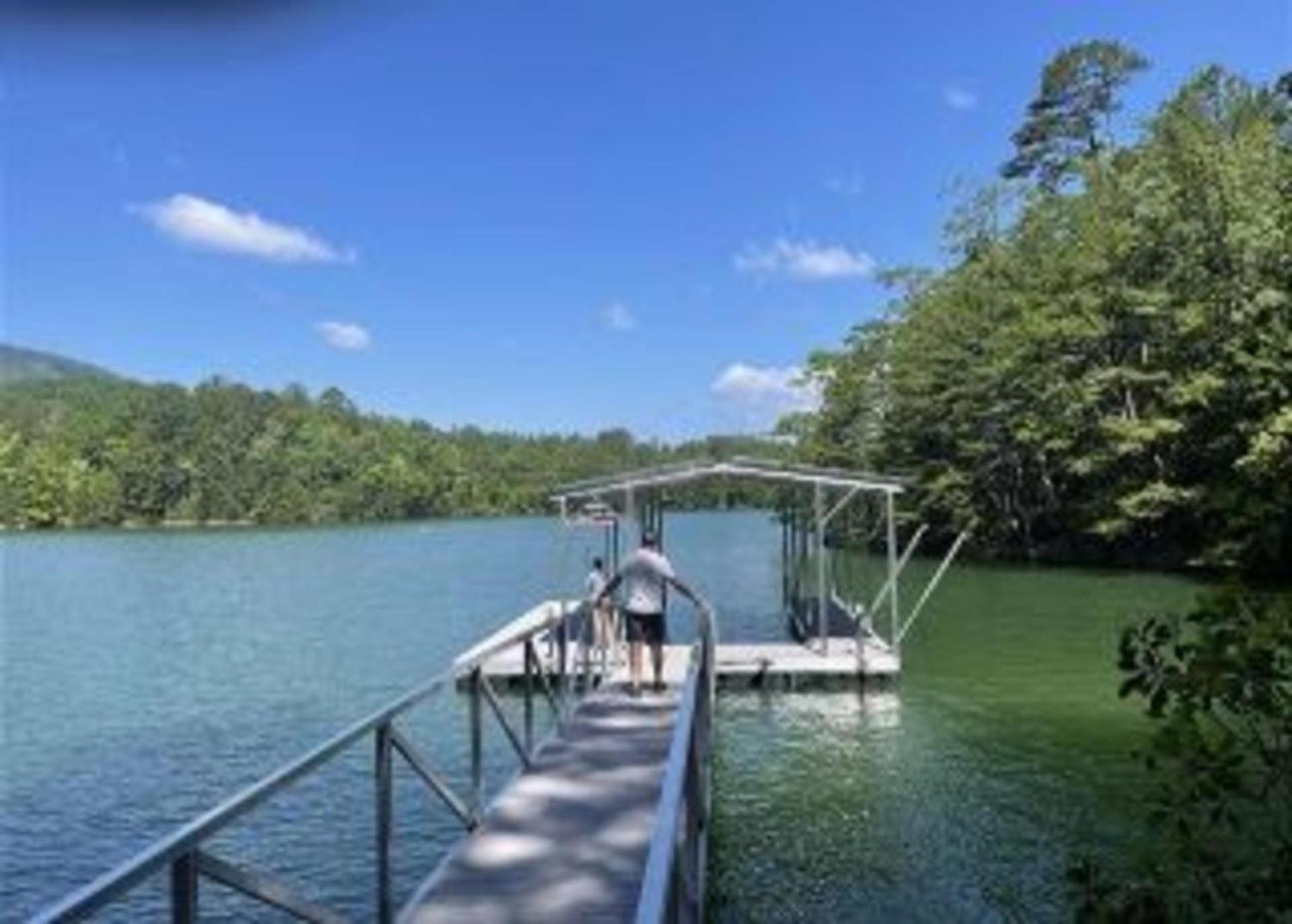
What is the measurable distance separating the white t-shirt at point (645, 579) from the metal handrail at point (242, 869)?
508 centimetres

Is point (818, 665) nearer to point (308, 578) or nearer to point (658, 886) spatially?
point (658, 886)

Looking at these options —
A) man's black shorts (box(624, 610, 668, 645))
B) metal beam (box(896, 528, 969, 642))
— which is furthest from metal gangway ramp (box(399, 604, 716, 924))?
metal beam (box(896, 528, 969, 642))

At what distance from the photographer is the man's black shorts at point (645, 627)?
50.8 ft

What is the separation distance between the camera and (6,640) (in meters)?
41.6

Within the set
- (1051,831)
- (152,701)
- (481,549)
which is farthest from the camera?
(481,549)

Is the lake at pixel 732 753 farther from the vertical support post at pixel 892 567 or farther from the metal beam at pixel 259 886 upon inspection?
the metal beam at pixel 259 886

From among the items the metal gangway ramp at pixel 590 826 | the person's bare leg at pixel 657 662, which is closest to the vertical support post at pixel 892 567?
the person's bare leg at pixel 657 662

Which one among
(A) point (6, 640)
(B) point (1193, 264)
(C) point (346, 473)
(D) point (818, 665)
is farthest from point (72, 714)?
(C) point (346, 473)

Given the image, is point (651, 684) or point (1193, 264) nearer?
point (651, 684)

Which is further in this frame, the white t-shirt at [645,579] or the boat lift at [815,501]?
the boat lift at [815,501]

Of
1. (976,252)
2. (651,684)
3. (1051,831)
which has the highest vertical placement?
(976,252)

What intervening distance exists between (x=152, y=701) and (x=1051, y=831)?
1755 centimetres

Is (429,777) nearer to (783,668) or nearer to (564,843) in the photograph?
(564,843)

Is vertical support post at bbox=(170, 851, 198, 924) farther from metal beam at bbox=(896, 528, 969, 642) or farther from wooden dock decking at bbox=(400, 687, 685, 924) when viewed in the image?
metal beam at bbox=(896, 528, 969, 642)
